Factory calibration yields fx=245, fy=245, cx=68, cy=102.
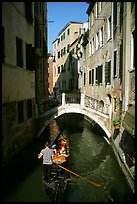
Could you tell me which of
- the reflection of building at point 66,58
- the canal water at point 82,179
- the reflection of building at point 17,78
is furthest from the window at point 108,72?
the reflection of building at point 66,58

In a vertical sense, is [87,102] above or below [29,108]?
above

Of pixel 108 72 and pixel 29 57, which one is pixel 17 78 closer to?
pixel 29 57

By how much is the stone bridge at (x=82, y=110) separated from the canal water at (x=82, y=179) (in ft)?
3.71

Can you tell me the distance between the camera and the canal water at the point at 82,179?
739cm

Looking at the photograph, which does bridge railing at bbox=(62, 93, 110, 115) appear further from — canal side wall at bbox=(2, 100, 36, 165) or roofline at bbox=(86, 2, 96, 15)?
roofline at bbox=(86, 2, 96, 15)

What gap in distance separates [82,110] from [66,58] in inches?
728

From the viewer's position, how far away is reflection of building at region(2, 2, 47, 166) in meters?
8.52

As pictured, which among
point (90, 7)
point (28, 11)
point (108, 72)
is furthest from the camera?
point (90, 7)

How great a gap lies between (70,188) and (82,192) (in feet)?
1.53

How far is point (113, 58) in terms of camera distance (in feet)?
39.8

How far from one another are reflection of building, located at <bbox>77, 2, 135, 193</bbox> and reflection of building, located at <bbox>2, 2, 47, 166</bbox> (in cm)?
385

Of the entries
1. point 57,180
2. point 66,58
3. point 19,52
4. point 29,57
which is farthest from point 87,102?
point 66,58

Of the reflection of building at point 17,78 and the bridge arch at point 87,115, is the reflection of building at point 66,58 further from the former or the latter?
the reflection of building at point 17,78

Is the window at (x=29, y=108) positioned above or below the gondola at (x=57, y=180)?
above
